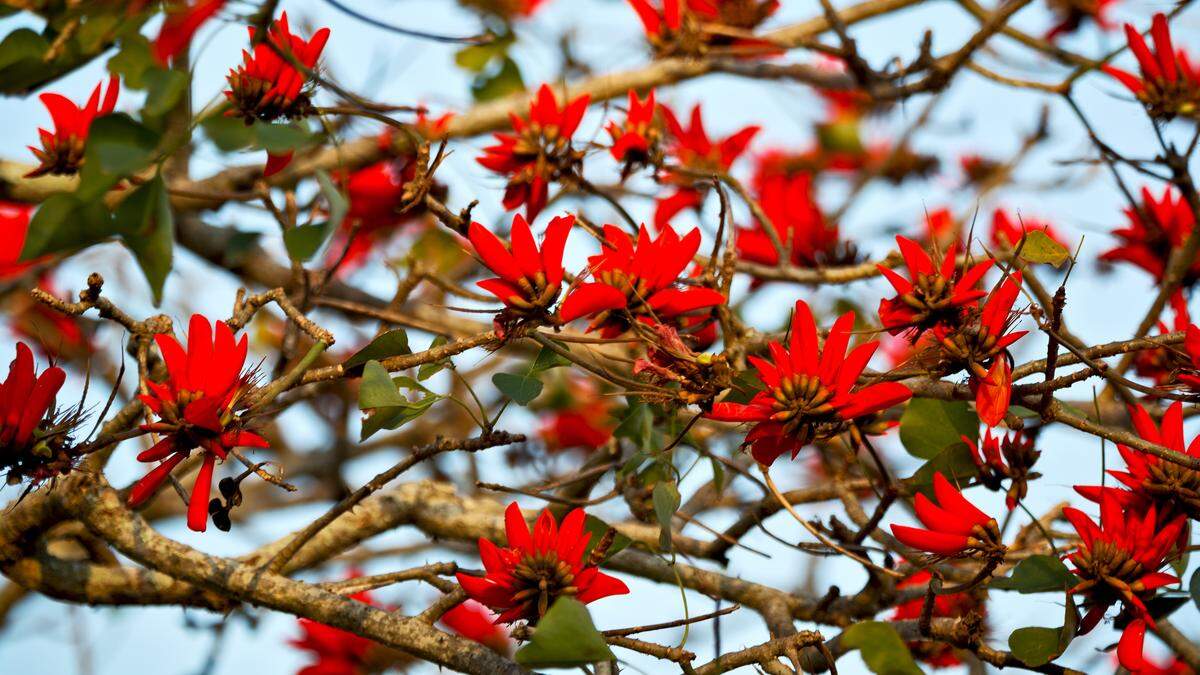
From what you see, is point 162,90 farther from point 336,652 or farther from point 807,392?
point 336,652

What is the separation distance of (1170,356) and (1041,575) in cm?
32

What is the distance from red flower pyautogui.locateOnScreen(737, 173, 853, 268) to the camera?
1.68 meters

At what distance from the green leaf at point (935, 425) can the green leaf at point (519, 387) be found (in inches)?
15.2

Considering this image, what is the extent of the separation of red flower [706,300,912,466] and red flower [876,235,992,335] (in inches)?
1.7

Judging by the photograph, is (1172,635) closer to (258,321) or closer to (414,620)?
(414,620)

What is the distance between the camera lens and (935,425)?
1.15 m

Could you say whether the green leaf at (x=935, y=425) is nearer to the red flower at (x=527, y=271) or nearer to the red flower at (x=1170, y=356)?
the red flower at (x=1170, y=356)

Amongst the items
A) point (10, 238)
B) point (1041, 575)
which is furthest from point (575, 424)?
point (1041, 575)

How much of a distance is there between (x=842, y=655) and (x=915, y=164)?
2.10 m

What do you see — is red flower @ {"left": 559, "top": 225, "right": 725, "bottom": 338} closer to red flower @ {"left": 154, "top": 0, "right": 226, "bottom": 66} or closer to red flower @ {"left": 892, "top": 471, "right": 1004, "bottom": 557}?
red flower @ {"left": 892, "top": 471, "right": 1004, "bottom": 557}

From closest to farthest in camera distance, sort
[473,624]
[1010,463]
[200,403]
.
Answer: [200,403]
[1010,463]
[473,624]

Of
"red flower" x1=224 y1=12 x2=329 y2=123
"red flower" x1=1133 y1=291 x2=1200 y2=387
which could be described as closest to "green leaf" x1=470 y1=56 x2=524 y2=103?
"red flower" x1=224 y1=12 x2=329 y2=123

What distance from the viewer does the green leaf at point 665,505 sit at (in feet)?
3.10

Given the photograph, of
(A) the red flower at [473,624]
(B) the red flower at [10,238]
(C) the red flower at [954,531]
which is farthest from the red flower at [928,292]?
(B) the red flower at [10,238]
